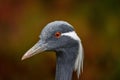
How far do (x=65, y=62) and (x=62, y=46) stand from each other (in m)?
0.22

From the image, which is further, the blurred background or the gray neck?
the blurred background

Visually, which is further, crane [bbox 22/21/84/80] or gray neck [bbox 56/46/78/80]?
gray neck [bbox 56/46/78/80]

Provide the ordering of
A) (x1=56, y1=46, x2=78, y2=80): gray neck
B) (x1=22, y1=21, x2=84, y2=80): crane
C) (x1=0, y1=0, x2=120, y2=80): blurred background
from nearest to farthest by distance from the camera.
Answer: (x1=22, y1=21, x2=84, y2=80): crane → (x1=56, y1=46, x2=78, y2=80): gray neck → (x1=0, y1=0, x2=120, y2=80): blurred background

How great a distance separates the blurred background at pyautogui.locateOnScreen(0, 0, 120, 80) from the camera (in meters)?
14.5

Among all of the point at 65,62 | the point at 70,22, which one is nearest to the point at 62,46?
the point at 65,62

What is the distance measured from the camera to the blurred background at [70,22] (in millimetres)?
14453

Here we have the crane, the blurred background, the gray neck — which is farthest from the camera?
the blurred background

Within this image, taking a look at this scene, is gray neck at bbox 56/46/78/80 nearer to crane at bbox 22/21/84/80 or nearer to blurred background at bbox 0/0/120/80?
crane at bbox 22/21/84/80

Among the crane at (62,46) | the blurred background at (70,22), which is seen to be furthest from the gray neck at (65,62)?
the blurred background at (70,22)

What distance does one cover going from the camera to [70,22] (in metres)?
14.4

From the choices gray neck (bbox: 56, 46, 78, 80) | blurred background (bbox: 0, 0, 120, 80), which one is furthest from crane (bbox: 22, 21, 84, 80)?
blurred background (bbox: 0, 0, 120, 80)

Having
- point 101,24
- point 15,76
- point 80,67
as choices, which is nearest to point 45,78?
point 15,76

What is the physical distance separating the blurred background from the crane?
450cm

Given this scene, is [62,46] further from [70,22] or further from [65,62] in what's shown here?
[70,22]
